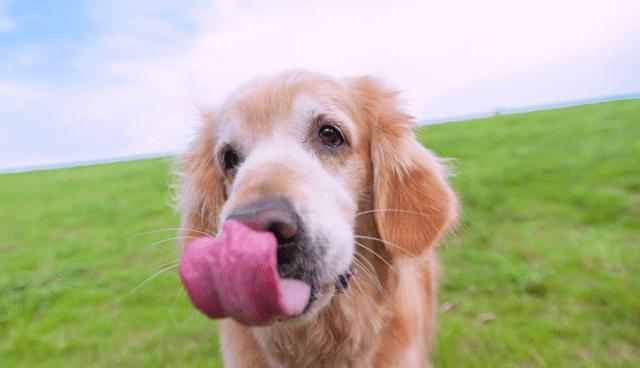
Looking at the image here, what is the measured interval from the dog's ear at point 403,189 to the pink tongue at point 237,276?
3.23 ft

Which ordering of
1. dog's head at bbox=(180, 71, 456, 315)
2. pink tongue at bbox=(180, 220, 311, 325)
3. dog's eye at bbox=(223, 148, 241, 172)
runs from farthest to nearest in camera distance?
dog's eye at bbox=(223, 148, 241, 172), dog's head at bbox=(180, 71, 456, 315), pink tongue at bbox=(180, 220, 311, 325)

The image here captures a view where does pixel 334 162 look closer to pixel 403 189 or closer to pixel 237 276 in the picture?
pixel 403 189

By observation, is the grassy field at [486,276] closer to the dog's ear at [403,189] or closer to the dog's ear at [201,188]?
the dog's ear at [201,188]

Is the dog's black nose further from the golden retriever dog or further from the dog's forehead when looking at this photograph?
the dog's forehead

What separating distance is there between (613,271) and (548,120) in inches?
340

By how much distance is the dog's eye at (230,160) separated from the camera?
251 centimetres

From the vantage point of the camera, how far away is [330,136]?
7.90 feet

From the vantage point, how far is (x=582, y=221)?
5.32 meters

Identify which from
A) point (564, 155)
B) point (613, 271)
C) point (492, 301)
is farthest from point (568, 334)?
point (564, 155)

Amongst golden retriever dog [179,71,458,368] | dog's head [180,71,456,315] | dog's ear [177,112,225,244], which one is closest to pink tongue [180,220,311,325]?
dog's head [180,71,456,315]

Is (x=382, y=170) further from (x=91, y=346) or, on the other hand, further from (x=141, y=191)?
(x=141, y=191)

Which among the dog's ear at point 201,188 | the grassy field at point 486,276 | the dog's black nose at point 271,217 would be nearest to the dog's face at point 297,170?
the dog's black nose at point 271,217

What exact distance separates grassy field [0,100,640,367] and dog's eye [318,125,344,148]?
0.97 metres

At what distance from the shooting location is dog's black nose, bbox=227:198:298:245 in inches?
60.6
